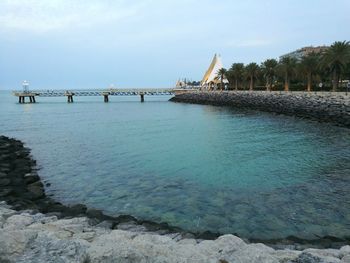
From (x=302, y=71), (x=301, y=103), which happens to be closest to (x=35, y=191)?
(x=301, y=103)

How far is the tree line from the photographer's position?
4366 cm

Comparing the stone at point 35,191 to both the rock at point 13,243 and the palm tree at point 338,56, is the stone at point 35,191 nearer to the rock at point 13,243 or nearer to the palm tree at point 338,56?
the rock at point 13,243

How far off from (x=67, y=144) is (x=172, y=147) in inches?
294

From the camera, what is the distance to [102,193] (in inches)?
452

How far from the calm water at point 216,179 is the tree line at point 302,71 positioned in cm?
2380

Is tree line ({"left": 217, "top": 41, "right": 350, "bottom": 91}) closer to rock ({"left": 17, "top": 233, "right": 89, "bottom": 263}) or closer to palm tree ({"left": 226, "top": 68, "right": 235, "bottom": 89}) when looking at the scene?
palm tree ({"left": 226, "top": 68, "right": 235, "bottom": 89})

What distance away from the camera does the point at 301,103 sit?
39.5m

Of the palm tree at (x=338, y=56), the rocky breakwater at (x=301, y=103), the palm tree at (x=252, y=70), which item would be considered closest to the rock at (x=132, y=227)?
the rocky breakwater at (x=301, y=103)

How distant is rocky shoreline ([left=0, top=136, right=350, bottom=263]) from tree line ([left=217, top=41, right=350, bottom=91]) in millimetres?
42192

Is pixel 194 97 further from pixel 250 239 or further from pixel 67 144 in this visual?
pixel 250 239

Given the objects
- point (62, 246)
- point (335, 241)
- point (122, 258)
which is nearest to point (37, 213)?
point (62, 246)

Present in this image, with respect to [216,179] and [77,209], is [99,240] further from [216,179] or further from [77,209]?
[216,179]

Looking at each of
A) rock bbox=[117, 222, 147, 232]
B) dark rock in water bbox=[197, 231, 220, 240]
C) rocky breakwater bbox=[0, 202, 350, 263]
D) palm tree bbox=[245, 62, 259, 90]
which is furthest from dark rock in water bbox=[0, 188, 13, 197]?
palm tree bbox=[245, 62, 259, 90]

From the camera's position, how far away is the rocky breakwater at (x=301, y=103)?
103 feet
